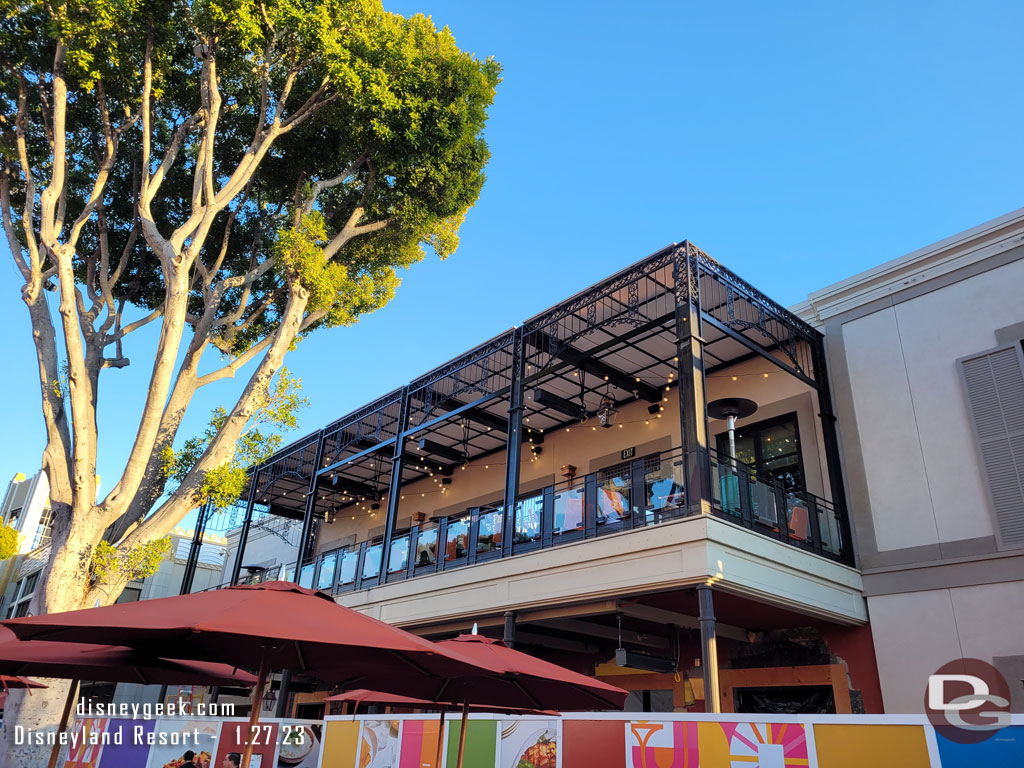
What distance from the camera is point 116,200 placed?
10.9 meters

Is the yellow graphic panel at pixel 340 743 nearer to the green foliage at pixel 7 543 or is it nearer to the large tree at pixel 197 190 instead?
the large tree at pixel 197 190

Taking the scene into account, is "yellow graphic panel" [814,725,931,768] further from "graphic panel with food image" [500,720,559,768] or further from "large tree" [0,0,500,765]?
"large tree" [0,0,500,765]

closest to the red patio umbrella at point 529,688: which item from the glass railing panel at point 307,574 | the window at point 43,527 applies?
the glass railing panel at point 307,574

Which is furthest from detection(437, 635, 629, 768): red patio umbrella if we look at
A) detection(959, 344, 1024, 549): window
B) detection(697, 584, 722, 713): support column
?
detection(959, 344, 1024, 549): window

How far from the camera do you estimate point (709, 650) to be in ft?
26.0

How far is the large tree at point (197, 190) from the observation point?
789 cm

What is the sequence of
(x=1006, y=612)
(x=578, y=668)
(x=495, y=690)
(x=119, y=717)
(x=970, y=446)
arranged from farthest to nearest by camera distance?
(x=578, y=668) < (x=970, y=446) < (x=1006, y=612) < (x=119, y=717) < (x=495, y=690)

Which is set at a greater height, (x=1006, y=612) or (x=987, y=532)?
(x=987, y=532)

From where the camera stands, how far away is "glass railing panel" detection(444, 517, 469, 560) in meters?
11.9

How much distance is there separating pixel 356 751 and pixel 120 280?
7808 millimetres

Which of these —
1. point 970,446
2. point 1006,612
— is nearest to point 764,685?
point 1006,612

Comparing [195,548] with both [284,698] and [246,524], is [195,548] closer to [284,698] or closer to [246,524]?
[246,524]

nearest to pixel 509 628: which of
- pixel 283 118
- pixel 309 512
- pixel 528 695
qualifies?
pixel 528 695

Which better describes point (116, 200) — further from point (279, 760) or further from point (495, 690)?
point (495, 690)
